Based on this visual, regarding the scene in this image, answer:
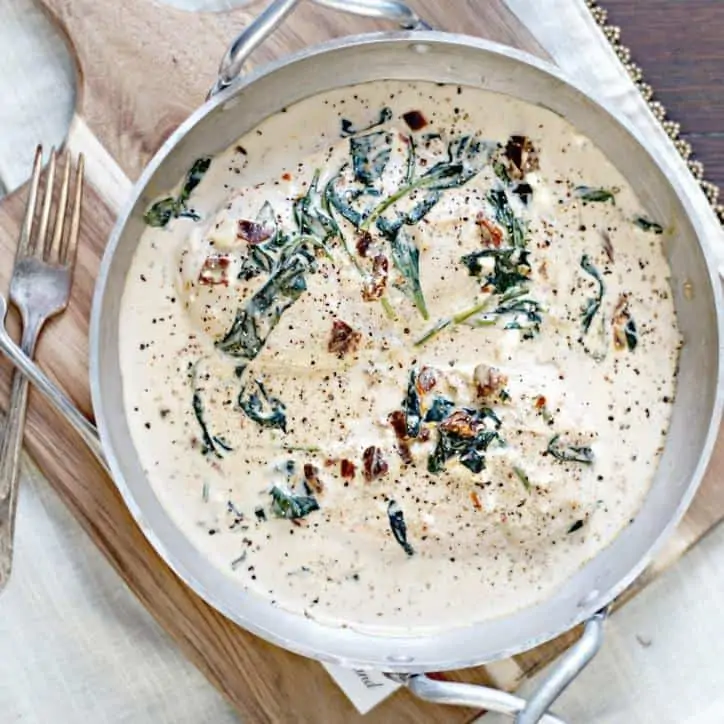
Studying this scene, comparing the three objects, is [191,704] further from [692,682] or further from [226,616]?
[692,682]

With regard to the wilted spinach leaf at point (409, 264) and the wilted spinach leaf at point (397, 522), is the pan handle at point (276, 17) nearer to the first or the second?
the wilted spinach leaf at point (409, 264)

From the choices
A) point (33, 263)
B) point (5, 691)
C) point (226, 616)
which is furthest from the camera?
point (5, 691)

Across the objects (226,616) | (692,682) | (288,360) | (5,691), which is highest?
(288,360)

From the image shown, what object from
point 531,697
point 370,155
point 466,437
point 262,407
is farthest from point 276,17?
point 531,697

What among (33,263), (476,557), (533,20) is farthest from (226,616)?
(533,20)

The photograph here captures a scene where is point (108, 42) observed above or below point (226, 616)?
above

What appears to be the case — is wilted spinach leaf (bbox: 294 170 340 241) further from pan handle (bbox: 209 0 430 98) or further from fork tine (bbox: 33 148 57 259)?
fork tine (bbox: 33 148 57 259)

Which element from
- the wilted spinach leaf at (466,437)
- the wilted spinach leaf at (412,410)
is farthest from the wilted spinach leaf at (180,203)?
the wilted spinach leaf at (466,437)

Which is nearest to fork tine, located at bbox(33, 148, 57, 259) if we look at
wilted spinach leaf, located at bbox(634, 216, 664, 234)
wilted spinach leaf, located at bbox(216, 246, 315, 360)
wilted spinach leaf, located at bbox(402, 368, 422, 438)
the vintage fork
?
the vintage fork
